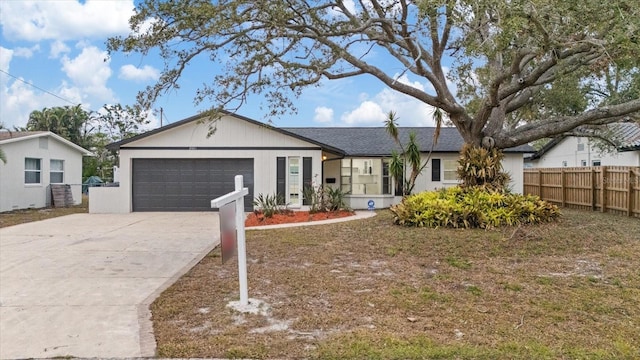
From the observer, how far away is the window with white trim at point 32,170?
1905 cm

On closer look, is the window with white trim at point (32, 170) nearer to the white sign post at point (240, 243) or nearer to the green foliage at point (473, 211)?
the green foliage at point (473, 211)

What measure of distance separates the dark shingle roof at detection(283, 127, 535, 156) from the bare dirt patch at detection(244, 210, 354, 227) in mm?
4619

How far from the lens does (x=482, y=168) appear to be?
12.2 m

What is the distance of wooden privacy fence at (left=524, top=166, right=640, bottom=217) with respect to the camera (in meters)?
13.7

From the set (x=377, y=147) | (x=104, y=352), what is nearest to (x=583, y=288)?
(x=104, y=352)

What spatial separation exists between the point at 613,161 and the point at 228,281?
21.0 metres

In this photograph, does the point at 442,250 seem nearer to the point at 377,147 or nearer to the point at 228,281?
the point at 228,281

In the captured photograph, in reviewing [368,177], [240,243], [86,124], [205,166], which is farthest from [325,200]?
[86,124]

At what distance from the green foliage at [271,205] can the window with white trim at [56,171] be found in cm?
1107

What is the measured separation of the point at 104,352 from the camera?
12.6 feet

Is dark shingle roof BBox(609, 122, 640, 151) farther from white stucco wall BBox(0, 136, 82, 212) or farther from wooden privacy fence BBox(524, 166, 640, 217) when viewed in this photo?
white stucco wall BBox(0, 136, 82, 212)

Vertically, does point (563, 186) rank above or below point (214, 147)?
below

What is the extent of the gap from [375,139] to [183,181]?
9.07 meters

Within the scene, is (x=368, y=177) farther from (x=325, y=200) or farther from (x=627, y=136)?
(x=627, y=136)
